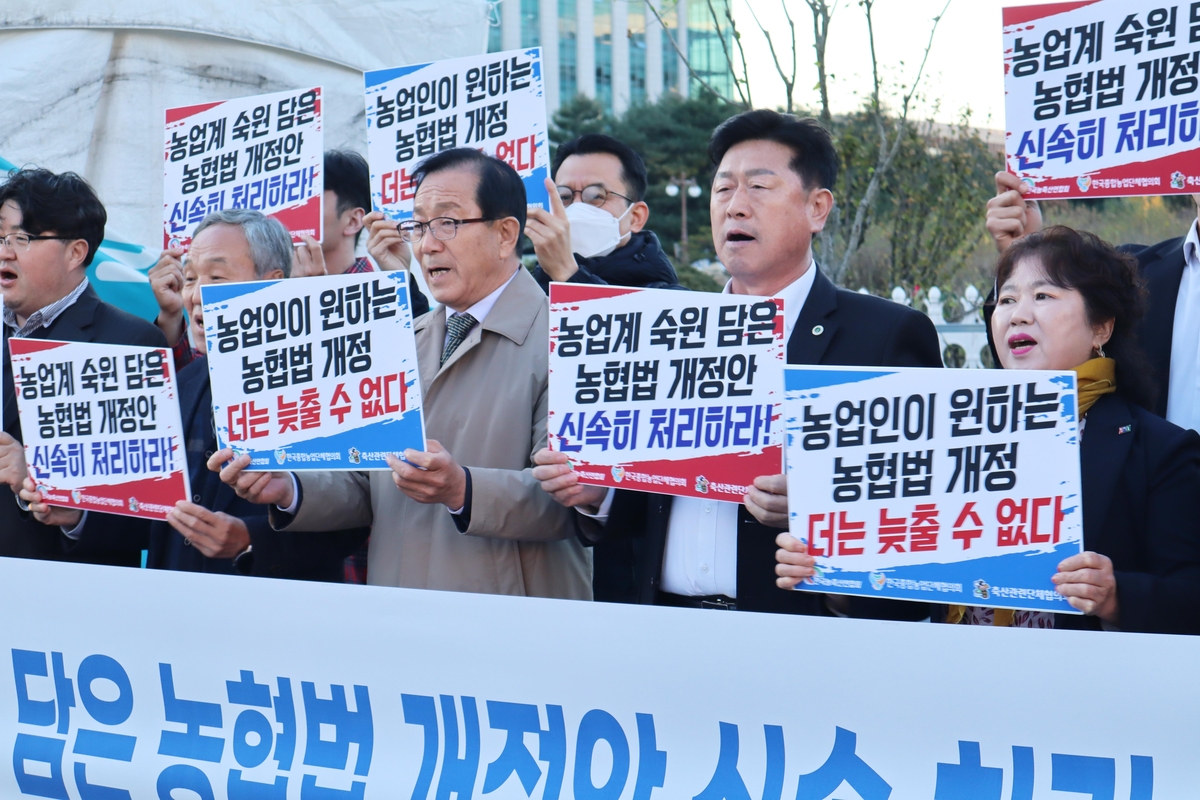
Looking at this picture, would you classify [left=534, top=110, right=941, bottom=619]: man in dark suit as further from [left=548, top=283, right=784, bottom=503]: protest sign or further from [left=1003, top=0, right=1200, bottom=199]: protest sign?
[left=1003, top=0, right=1200, bottom=199]: protest sign

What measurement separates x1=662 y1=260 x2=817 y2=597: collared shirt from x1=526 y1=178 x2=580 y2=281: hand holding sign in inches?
40.3

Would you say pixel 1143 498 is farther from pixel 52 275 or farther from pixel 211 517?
pixel 52 275

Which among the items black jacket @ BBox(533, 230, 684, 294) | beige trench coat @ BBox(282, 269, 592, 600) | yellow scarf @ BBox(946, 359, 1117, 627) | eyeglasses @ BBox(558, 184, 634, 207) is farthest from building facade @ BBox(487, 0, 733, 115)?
yellow scarf @ BBox(946, 359, 1117, 627)

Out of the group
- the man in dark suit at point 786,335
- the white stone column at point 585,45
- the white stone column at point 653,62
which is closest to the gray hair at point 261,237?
the man in dark suit at point 786,335

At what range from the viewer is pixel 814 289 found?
301cm

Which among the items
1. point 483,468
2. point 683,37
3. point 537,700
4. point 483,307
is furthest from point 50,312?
point 683,37

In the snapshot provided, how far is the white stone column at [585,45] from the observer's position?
70.9m

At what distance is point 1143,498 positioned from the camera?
2.49m

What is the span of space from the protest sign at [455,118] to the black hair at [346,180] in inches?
27.8

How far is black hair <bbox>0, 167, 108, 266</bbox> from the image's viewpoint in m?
3.87

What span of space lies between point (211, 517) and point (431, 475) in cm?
71

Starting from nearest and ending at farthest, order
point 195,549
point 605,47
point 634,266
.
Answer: point 195,549 → point 634,266 → point 605,47

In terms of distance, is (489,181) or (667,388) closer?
(667,388)

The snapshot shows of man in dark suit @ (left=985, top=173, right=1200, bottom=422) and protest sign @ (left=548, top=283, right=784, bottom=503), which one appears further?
man in dark suit @ (left=985, top=173, right=1200, bottom=422)
